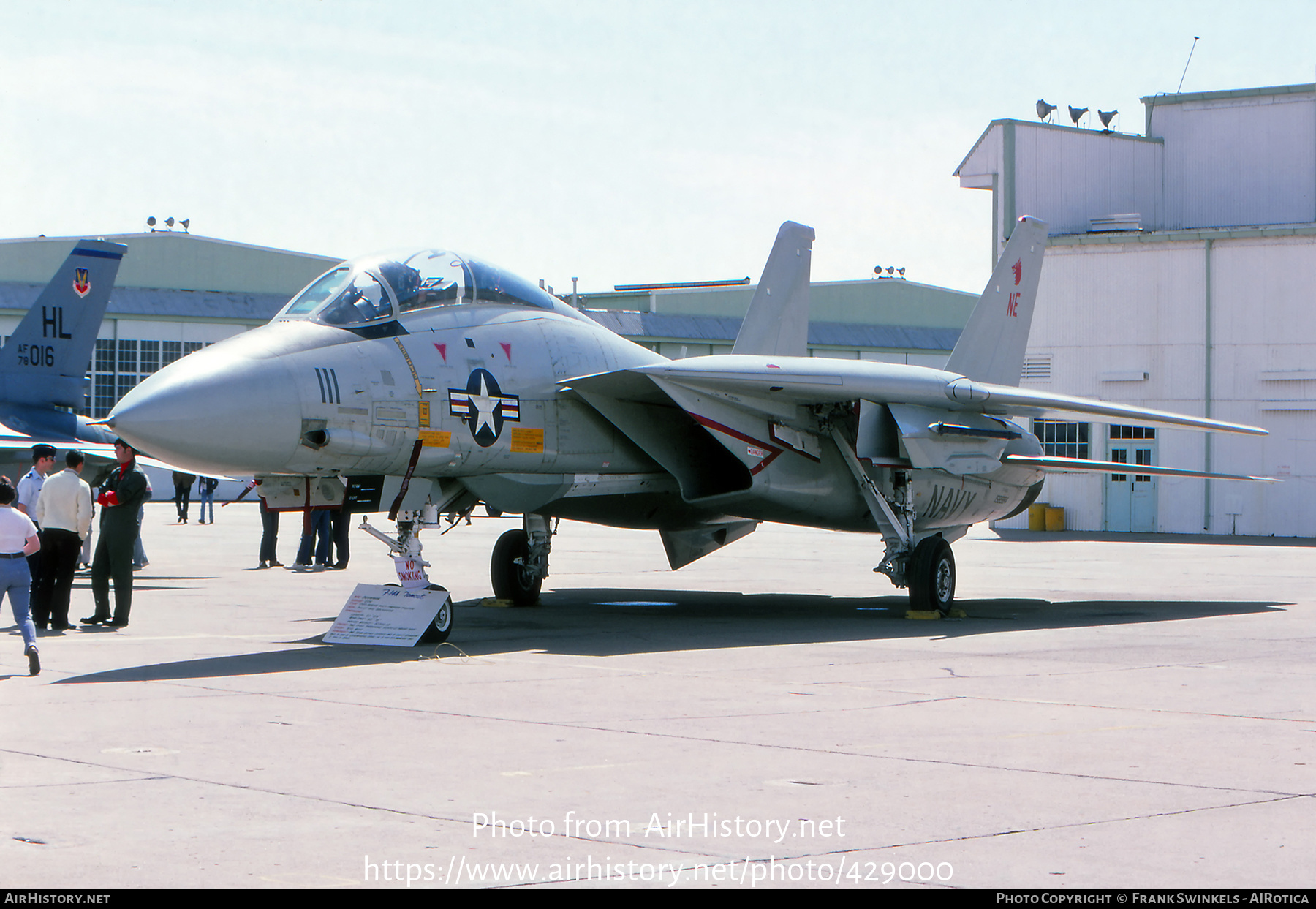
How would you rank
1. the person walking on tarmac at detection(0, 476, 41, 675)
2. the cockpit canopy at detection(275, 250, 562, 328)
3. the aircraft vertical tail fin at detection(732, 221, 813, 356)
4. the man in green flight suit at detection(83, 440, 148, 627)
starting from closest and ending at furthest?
the person walking on tarmac at detection(0, 476, 41, 675) → the cockpit canopy at detection(275, 250, 562, 328) → the man in green flight suit at detection(83, 440, 148, 627) → the aircraft vertical tail fin at detection(732, 221, 813, 356)

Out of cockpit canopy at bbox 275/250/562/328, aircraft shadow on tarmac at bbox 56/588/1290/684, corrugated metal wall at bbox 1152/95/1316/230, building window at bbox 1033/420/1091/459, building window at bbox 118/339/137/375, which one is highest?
corrugated metal wall at bbox 1152/95/1316/230

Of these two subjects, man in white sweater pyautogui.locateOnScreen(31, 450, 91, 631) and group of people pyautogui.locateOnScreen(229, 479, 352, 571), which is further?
group of people pyautogui.locateOnScreen(229, 479, 352, 571)

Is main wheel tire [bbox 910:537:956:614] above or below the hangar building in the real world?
below

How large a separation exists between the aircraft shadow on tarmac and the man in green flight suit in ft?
6.22

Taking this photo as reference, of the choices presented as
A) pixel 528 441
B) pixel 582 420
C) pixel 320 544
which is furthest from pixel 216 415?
pixel 320 544

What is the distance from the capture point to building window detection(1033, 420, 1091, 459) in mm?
39000

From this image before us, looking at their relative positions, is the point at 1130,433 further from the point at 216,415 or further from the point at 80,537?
the point at 216,415

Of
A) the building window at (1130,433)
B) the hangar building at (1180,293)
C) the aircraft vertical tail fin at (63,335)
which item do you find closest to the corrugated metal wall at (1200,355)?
the hangar building at (1180,293)

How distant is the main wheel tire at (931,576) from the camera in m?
14.5

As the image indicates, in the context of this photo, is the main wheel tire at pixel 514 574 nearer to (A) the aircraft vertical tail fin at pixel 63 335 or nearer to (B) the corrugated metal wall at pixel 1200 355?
(A) the aircraft vertical tail fin at pixel 63 335

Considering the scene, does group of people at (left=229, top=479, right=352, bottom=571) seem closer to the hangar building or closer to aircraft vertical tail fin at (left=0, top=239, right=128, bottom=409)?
aircraft vertical tail fin at (left=0, top=239, right=128, bottom=409)

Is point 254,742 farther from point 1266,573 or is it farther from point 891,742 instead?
point 1266,573

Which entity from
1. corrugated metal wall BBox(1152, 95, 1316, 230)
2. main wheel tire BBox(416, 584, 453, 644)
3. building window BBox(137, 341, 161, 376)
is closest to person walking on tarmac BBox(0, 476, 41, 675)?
main wheel tire BBox(416, 584, 453, 644)

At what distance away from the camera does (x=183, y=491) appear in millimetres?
39156
